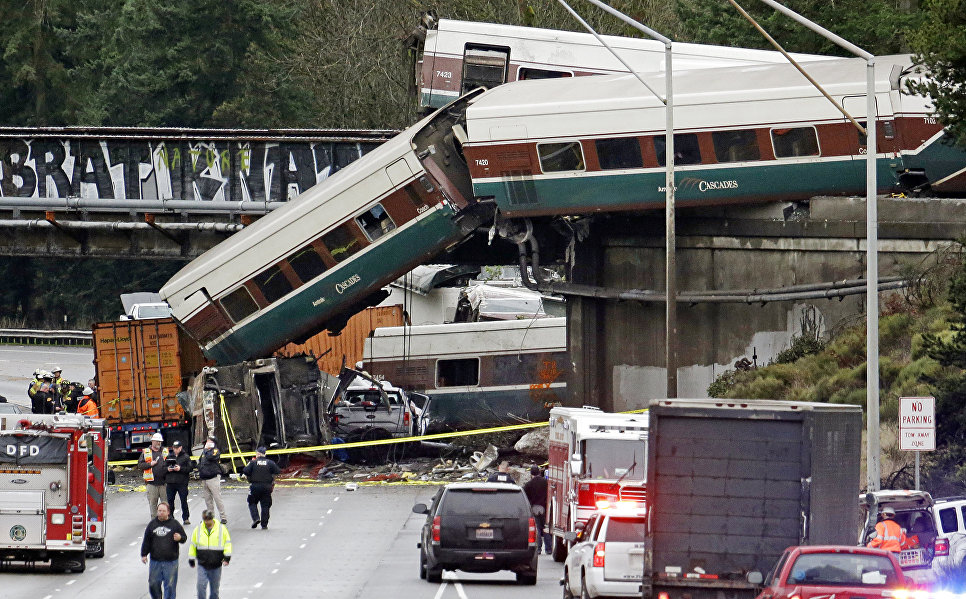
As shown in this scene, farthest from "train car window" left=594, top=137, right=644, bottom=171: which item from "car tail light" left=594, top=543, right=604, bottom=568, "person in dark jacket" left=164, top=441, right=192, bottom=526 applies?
"car tail light" left=594, top=543, right=604, bottom=568

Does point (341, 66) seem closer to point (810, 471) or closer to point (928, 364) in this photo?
point (928, 364)

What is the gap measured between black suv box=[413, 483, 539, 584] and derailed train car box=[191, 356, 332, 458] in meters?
14.1

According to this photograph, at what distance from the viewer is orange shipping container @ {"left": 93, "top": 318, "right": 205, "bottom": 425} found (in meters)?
36.7

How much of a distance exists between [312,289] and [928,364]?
13612 mm

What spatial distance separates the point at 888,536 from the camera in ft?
60.0

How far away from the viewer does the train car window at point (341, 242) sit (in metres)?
35.0

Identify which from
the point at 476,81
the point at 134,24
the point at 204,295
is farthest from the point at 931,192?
the point at 134,24

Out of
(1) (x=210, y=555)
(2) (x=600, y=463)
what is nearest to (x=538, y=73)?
(2) (x=600, y=463)

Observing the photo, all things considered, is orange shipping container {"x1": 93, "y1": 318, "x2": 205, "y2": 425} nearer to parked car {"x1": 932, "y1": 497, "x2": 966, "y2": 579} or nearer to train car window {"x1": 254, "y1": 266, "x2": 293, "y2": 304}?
train car window {"x1": 254, "y1": 266, "x2": 293, "y2": 304}

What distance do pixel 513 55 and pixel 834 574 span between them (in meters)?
26.1

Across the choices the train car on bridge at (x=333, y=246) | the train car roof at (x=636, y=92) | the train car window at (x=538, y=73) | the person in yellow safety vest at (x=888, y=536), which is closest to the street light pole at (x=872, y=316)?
the person in yellow safety vest at (x=888, y=536)

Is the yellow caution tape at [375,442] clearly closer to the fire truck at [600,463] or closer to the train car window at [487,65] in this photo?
the train car window at [487,65]

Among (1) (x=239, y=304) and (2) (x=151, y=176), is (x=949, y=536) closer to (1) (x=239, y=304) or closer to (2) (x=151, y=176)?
(1) (x=239, y=304)

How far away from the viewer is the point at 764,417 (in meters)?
16.5
